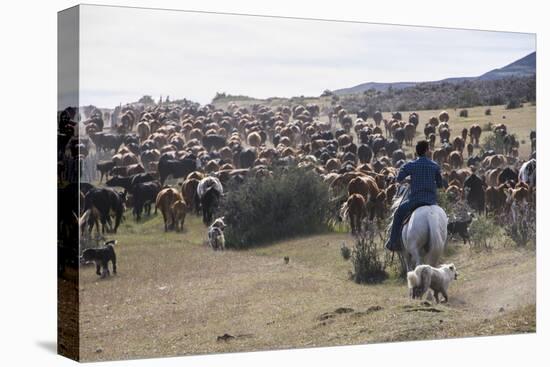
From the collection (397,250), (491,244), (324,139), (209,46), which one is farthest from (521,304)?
(209,46)

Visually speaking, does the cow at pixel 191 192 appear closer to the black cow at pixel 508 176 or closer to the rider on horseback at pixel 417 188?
the rider on horseback at pixel 417 188

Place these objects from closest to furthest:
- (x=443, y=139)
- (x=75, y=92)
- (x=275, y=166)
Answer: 1. (x=75, y=92)
2. (x=275, y=166)
3. (x=443, y=139)

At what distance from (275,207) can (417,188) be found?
196 centimetres

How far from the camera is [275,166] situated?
55.3 ft

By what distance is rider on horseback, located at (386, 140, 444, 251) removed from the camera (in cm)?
1731

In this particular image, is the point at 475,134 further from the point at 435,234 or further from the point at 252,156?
the point at 252,156

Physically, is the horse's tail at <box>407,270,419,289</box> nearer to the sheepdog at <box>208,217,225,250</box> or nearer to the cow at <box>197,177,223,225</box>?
the sheepdog at <box>208,217,225,250</box>

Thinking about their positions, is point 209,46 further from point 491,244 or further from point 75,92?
point 491,244

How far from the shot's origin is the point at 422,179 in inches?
683

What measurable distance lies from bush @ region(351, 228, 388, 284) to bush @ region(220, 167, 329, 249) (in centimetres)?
56

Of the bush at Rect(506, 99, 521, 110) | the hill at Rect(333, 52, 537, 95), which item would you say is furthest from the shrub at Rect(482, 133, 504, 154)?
the hill at Rect(333, 52, 537, 95)

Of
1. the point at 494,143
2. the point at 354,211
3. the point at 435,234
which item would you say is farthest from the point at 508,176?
the point at 354,211

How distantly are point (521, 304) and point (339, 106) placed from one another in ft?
12.8

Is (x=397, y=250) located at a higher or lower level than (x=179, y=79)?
lower
